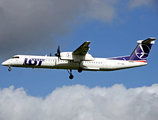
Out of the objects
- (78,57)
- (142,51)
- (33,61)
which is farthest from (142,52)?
(33,61)

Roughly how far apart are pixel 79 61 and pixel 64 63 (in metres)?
1.86

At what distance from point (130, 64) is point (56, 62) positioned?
9375 mm

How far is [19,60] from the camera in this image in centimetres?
3334

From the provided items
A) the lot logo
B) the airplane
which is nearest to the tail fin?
the airplane

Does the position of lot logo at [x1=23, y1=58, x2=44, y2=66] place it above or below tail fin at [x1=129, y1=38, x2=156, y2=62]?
below

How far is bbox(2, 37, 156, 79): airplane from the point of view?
3328cm

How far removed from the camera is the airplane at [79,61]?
1310 inches

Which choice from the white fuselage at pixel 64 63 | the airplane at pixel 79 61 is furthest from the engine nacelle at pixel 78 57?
the white fuselage at pixel 64 63

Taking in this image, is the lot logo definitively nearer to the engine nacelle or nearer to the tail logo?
the engine nacelle

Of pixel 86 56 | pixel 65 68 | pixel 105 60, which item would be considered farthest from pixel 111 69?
pixel 65 68

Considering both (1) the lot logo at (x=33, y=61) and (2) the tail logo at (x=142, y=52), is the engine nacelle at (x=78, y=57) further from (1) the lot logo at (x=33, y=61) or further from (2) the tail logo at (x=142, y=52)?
(2) the tail logo at (x=142, y=52)

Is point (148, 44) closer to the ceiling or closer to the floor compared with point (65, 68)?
closer to the ceiling

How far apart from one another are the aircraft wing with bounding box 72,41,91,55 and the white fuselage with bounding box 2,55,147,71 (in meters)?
1.30

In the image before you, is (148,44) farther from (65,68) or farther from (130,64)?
(65,68)
